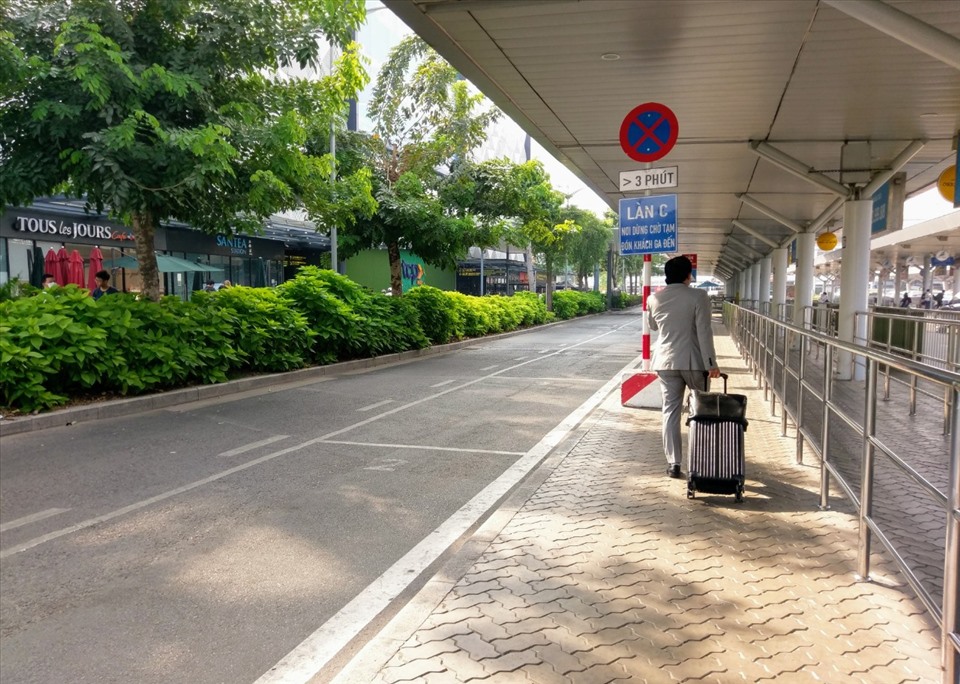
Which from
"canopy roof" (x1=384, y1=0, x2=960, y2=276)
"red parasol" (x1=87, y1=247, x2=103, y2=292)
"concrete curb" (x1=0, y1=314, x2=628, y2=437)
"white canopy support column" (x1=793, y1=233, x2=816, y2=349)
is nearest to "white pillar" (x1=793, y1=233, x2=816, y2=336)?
"white canopy support column" (x1=793, y1=233, x2=816, y2=349)

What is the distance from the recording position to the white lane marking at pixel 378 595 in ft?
10.7

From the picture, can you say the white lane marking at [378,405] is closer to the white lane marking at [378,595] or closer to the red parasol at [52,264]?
the white lane marking at [378,595]

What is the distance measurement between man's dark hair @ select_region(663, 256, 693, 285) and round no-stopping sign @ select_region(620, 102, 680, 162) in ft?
8.12

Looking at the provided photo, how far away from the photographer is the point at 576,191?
41.0 metres

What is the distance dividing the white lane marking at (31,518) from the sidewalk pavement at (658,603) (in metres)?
3.13

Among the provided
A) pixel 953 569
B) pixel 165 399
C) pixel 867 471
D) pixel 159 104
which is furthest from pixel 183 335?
pixel 953 569

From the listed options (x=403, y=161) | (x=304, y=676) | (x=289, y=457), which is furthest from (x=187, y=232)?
(x=304, y=676)

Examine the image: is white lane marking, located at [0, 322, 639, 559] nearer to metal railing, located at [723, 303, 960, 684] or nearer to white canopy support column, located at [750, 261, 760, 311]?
metal railing, located at [723, 303, 960, 684]

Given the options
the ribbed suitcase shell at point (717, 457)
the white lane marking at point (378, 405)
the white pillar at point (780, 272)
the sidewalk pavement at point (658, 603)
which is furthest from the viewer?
the white pillar at point (780, 272)

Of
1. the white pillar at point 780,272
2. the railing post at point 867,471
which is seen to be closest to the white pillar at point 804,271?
the white pillar at point 780,272

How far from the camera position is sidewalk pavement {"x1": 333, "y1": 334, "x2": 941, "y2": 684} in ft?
10.3

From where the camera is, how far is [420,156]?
66.8ft

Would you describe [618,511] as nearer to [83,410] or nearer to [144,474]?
[144,474]

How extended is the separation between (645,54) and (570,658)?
7.09 metres
